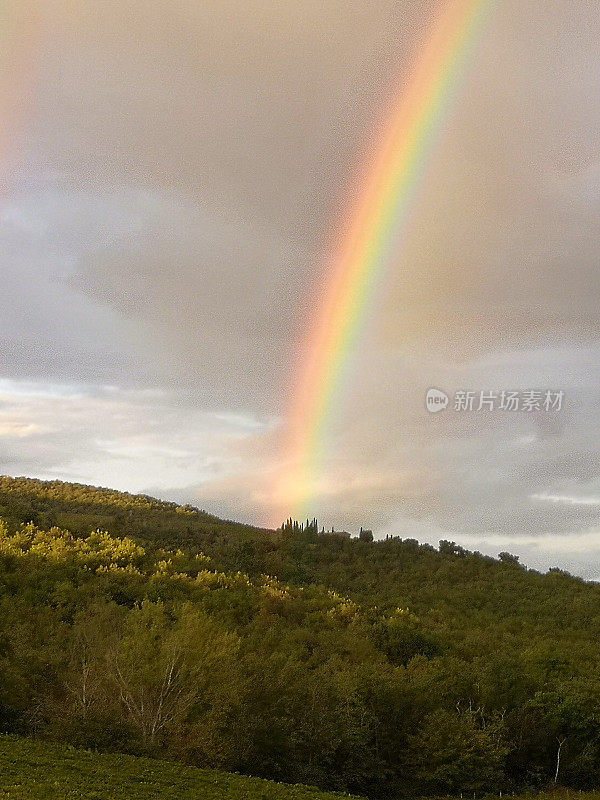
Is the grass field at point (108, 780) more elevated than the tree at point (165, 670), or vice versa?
the tree at point (165, 670)

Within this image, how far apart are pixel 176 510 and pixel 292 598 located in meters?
76.6

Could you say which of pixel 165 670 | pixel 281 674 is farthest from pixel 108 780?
pixel 281 674

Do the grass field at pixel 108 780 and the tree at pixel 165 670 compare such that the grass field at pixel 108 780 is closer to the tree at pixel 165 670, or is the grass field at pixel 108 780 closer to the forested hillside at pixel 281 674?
the forested hillside at pixel 281 674

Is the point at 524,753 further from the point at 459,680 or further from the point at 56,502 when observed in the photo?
the point at 56,502

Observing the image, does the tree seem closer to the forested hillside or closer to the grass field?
the forested hillside

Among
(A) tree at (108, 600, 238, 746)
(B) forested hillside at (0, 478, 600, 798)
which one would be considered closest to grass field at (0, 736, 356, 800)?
(B) forested hillside at (0, 478, 600, 798)

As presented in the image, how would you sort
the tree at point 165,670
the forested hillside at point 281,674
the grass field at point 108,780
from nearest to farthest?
the grass field at point 108,780 → the tree at point 165,670 → the forested hillside at point 281,674

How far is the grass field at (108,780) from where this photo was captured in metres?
28.3

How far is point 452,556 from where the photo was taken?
149375 mm

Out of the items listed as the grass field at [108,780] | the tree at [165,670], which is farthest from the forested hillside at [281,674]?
the grass field at [108,780]

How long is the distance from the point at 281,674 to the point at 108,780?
2401 centimetres

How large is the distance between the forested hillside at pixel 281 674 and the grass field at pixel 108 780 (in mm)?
3599

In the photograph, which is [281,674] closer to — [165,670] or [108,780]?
[165,670]

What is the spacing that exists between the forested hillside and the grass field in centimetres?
360
